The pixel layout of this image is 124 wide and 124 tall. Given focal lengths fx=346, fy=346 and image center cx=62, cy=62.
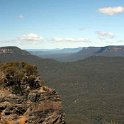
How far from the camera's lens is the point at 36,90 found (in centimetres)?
3169

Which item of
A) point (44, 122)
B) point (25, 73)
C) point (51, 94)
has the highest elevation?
point (25, 73)

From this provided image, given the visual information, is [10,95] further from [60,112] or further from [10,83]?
[60,112]

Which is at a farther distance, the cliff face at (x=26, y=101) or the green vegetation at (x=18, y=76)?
the green vegetation at (x=18, y=76)

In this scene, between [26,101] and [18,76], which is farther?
[18,76]

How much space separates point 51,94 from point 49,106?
4.31 feet

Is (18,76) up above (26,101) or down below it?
above

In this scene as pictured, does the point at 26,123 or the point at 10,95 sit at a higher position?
the point at 10,95

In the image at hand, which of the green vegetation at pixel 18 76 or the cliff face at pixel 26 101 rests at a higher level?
the green vegetation at pixel 18 76

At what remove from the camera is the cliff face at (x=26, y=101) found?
30156 millimetres

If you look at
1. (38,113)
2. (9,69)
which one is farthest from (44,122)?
(9,69)

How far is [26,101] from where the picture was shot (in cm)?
3047

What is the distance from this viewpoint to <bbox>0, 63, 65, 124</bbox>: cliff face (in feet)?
98.9

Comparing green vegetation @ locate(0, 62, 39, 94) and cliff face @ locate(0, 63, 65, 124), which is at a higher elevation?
green vegetation @ locate(0, 62, 39, 94)

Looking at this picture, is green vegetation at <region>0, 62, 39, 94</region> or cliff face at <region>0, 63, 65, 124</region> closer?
cliff face at <region>0, 63, 65, 124</region>
